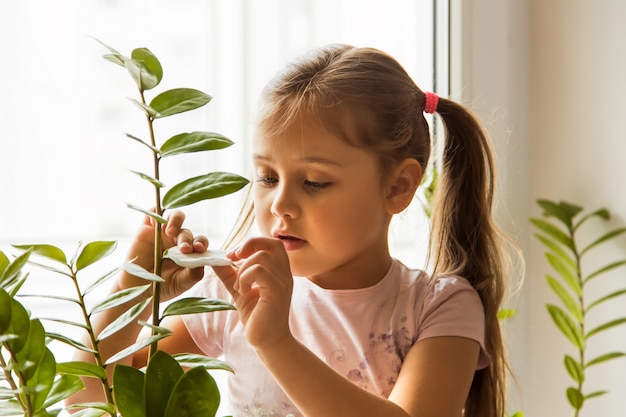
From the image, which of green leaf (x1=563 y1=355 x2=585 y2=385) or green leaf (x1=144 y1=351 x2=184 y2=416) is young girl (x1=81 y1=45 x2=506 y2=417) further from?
green leaf (x1=563 y1=355 x2=585 y2=385)

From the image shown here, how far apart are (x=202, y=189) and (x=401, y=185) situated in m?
0.50

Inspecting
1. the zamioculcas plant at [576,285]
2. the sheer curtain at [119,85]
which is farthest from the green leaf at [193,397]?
the zamioculcas plant at [576,285]

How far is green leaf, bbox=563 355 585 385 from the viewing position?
165cm

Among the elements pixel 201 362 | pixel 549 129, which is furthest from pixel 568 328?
pixel 201 362

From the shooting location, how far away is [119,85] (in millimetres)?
1703

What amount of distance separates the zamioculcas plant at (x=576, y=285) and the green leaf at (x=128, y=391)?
1.23m

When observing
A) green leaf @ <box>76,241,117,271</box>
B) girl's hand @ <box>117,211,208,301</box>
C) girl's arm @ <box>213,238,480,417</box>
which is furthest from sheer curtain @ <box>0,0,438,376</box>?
green leaf @ <box>76,241,117,271</box>

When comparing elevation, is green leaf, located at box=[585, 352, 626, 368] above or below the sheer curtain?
below

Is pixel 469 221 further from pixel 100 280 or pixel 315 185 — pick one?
pixel 100 280

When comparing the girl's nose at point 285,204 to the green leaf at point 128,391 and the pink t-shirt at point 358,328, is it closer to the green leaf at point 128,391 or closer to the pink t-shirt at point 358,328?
the pink t-shirt at point 358,328

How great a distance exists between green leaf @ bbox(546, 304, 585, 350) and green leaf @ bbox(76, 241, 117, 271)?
47.5 inches

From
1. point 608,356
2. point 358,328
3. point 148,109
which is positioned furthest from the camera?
point 608,356

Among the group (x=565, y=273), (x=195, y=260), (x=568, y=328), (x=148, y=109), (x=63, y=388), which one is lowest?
(x=568, y=328)

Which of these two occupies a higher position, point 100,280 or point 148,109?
point 148,109
